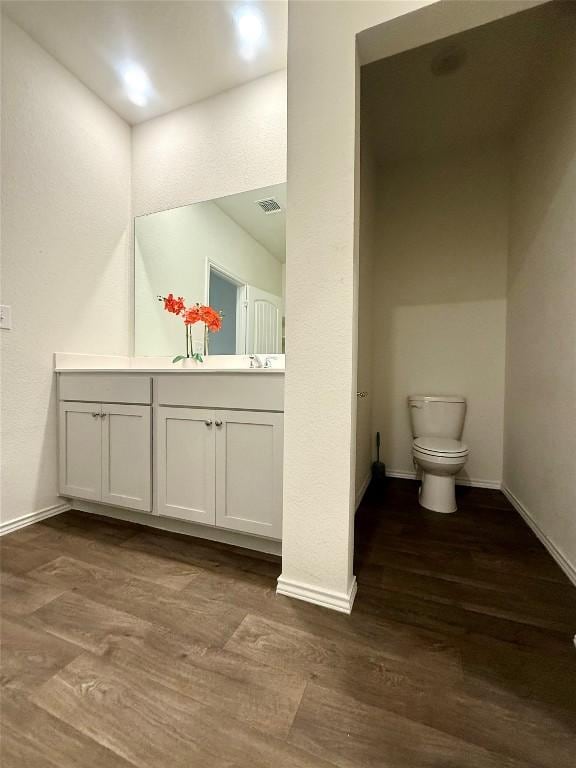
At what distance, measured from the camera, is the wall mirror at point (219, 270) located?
195 centimetres

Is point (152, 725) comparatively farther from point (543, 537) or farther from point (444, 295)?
point (444, 295)

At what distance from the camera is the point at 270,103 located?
6.29 feet

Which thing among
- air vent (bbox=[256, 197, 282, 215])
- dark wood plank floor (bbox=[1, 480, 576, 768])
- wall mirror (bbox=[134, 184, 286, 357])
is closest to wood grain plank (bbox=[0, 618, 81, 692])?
dark wood plank floor (bbox=[1, 480, 576, 768])

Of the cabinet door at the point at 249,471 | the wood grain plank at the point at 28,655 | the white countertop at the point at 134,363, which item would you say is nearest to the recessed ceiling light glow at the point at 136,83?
the white countertop at the point at 134,363

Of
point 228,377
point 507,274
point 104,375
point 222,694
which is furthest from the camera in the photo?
point 507,274

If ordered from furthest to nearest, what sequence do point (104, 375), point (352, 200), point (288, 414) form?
point (104, 375)
point (288, 414)
point (352, 200)

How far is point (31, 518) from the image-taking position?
1773 millimetres

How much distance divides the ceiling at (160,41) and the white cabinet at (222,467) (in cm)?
195

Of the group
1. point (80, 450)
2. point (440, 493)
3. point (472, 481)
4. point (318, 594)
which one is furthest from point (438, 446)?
point (80, 450)

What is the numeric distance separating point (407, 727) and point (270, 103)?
2.76 m

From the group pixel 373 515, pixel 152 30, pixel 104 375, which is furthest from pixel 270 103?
pixel 373 515

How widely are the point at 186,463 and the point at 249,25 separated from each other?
7.33 feet

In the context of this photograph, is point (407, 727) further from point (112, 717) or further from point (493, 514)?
point (493, 514)

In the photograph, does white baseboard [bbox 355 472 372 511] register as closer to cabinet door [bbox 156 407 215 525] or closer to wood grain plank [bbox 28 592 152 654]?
cabinet door [bbox 156 407 215 525]
